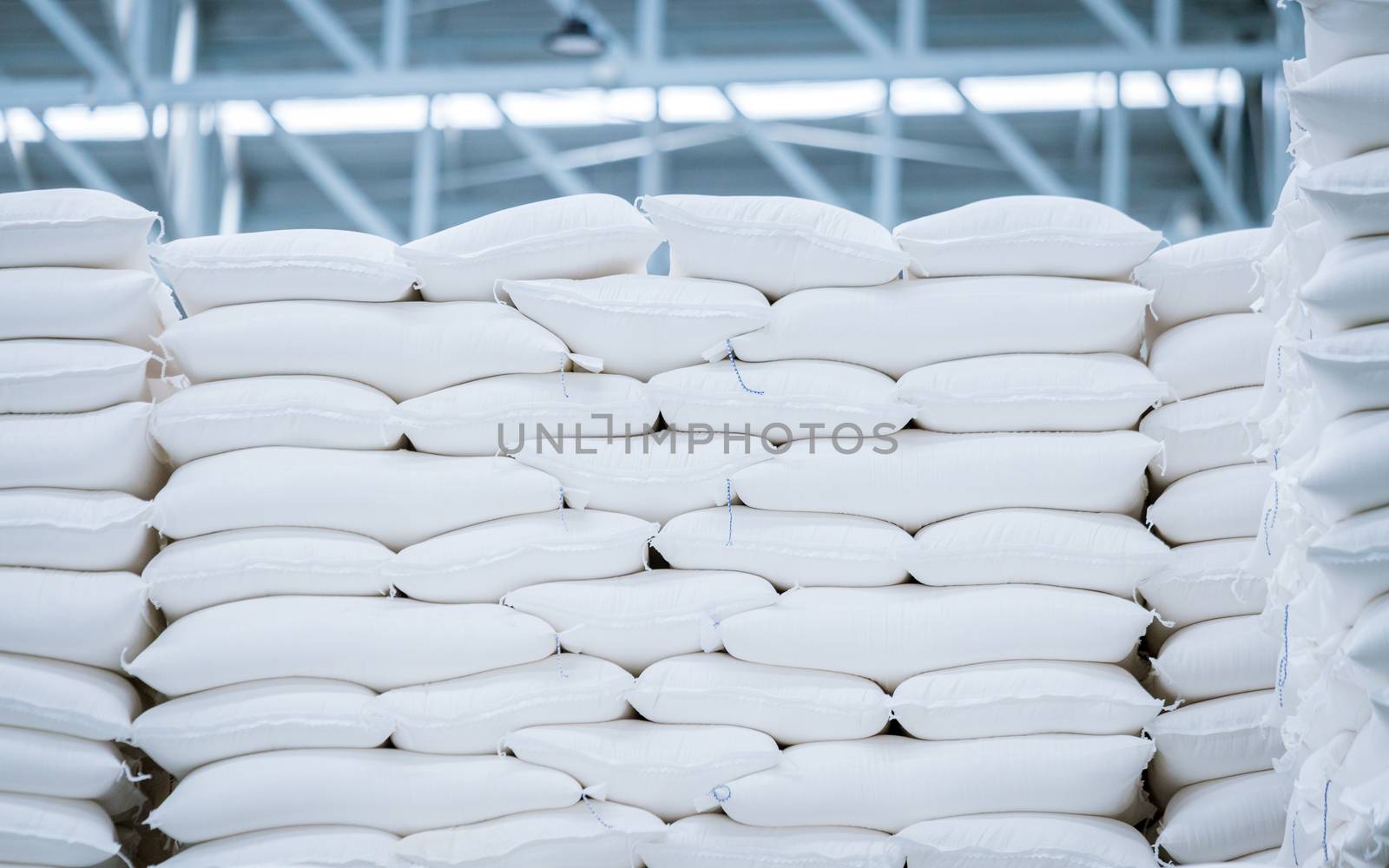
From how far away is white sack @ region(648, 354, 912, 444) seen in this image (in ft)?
6.20

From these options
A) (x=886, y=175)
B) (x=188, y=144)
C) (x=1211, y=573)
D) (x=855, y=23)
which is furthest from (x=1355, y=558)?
(x=188, y=144)

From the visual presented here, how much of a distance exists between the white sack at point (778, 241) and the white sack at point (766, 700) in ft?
2.04

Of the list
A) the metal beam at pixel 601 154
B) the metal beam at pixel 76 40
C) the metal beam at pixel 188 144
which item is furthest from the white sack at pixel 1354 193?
the metal beam at pixel 188 144

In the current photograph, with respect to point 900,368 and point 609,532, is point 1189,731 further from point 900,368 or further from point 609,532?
point 609,532

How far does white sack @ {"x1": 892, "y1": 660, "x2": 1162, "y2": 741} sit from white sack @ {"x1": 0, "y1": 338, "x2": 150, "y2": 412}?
1312 mm

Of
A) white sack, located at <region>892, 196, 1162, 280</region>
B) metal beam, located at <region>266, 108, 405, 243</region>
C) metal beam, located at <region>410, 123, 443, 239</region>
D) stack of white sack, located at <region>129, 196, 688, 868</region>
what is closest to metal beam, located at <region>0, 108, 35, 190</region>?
metal beam, located at <region>266, 108, 405, 243</region>

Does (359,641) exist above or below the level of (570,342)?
below

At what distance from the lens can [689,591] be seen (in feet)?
6.10

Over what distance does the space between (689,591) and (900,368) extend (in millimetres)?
493

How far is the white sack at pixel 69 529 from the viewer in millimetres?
1877

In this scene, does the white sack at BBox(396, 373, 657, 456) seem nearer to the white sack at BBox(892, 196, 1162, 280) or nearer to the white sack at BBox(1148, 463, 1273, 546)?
the white sack at BBox(892, 196, 1162, 280)

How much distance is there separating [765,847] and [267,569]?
0.86 metres

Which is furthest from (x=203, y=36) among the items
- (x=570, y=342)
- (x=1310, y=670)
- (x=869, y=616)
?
(x=1310, y=670)

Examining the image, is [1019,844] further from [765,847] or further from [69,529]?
[69,529]
